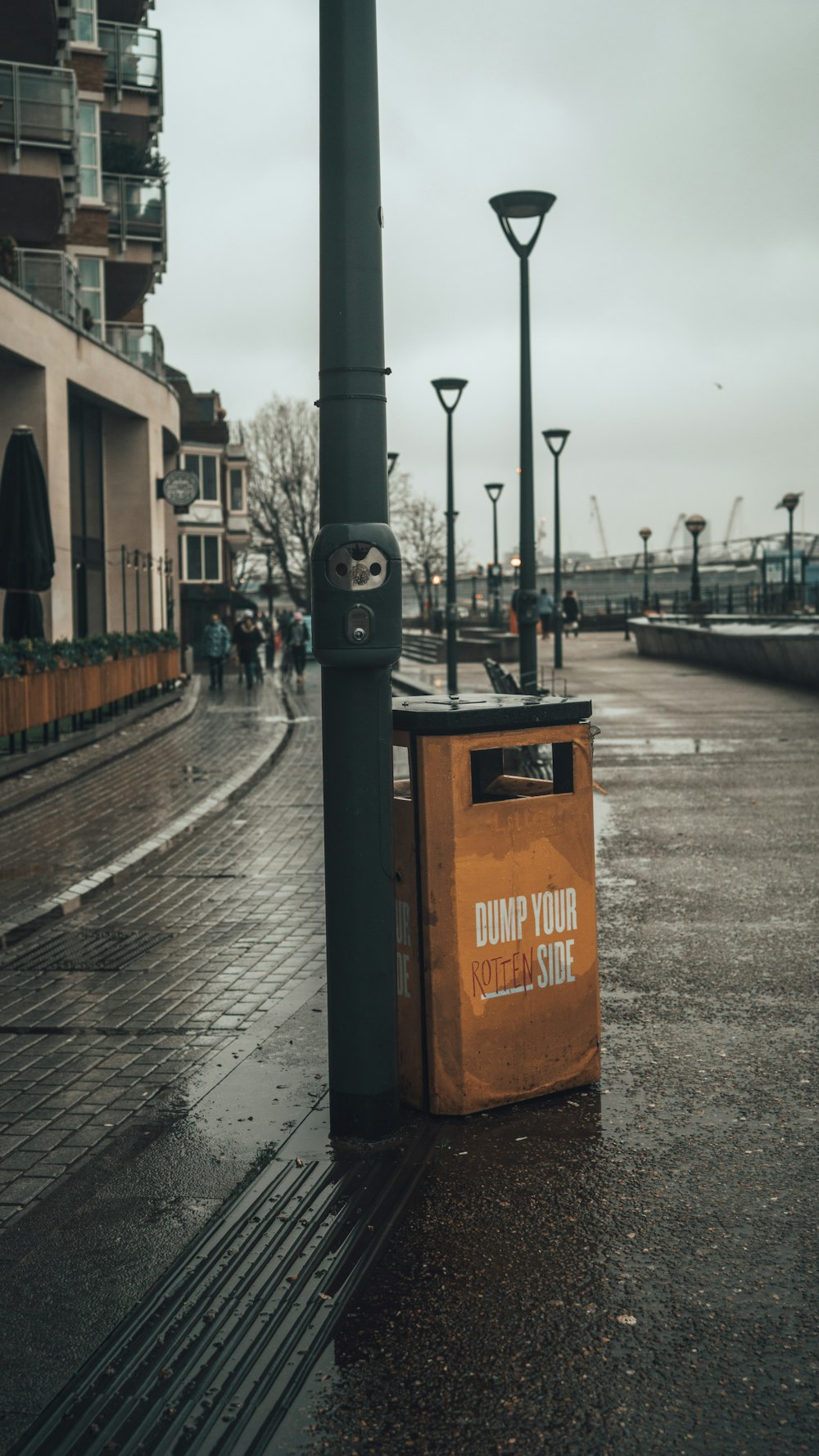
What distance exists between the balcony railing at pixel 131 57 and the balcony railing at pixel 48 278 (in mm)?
9042

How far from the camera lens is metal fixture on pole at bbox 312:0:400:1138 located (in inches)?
183

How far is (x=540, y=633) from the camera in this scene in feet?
197

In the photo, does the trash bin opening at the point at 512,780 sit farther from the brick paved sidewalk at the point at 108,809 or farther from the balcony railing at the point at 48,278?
the balcony railing at the point at 48,278

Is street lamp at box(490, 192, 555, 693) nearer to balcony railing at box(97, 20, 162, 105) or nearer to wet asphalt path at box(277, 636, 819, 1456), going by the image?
wet asphalt path at box(277, 636, 819, 1456)

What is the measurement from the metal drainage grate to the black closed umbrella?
11542 millimetres

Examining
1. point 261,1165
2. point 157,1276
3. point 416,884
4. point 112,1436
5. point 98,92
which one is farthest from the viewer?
point 98,92

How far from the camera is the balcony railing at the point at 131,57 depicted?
3412 centimetres

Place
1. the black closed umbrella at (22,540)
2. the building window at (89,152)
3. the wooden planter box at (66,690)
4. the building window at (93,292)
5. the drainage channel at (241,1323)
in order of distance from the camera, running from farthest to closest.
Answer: the building window at (89,152)
the building window at (93,292)
the black closed umbrella at (22,540)
the wooden planter box at (66,690)
the drainage channel at (241,1323)

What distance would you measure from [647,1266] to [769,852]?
6.96 m

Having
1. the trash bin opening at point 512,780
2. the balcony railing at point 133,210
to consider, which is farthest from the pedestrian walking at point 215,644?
the trash bin opening at point 512,780

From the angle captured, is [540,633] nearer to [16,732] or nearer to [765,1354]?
[16,732]

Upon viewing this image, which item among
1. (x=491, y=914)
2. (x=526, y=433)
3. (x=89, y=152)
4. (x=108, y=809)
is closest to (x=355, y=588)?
(x=491, y=914)

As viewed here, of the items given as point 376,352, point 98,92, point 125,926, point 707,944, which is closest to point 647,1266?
point 376,352

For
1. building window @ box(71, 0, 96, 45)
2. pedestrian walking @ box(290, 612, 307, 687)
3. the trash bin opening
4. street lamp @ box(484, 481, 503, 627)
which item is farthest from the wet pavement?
street lamp @ box(484, 481, 503, 627)
